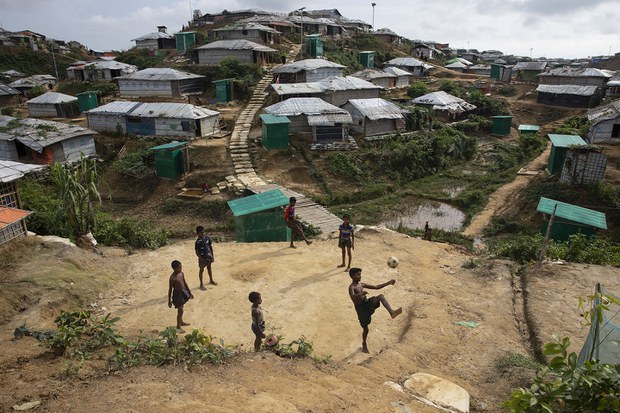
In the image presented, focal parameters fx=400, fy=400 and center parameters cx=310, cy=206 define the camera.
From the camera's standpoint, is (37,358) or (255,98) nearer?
(37,358)

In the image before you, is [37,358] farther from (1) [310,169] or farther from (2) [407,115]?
(2) [407,115]

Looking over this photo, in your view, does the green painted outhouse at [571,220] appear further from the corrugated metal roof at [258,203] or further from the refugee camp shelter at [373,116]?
the refugee camp shelter at [373,116]

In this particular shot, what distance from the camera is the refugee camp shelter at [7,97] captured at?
3816 cm

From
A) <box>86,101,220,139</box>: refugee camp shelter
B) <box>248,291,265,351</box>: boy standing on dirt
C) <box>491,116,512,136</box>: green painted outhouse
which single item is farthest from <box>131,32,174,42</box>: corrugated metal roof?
<box>248,291,265,351</box>: boy standing on dirt

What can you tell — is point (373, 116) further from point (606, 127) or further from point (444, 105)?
point (606, 127)

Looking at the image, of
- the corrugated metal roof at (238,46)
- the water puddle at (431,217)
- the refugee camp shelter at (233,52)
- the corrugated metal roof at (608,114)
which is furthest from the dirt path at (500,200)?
the refugee camp shelter at (233,52)

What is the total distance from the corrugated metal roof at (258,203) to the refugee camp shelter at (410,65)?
38921 millimetres

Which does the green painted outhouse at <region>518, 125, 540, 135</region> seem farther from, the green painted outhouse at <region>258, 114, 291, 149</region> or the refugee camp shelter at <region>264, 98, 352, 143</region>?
the green painted outhouse at <region>258, 114, 291, 149</region>

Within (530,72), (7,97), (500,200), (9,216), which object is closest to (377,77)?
(500,200)

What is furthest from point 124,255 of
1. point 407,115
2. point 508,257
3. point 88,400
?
point 407,115

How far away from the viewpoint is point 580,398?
4.02m

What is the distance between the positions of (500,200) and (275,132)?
1384 centimetres

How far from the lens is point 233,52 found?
36.5 metres

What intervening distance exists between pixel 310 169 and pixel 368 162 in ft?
13.5
